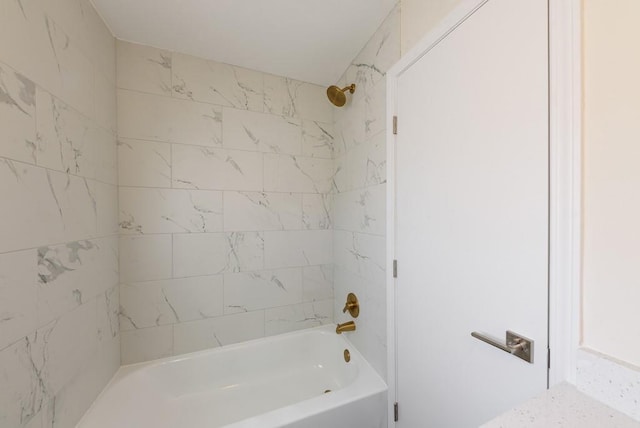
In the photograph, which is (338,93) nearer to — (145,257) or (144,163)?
(144,163)

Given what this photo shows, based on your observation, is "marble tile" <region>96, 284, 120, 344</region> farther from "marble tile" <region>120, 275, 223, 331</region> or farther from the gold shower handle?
the gold shower handle

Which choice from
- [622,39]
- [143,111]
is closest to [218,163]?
[143,111]

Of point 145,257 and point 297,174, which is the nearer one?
point 145,257

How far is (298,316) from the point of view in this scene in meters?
1.88

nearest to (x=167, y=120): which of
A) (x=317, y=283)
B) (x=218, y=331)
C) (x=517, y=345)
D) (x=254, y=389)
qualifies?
(x=218, y=331)

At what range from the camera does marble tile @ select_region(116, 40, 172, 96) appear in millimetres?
1456

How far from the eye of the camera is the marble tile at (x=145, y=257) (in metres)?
1.46

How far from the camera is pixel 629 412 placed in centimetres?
50

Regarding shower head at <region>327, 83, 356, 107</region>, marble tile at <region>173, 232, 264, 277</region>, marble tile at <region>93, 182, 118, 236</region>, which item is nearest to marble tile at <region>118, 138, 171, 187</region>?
marble tile at <region>93, 182, 118, 236</region>

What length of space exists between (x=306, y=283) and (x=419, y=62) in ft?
5.17

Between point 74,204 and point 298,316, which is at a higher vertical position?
point 74,204

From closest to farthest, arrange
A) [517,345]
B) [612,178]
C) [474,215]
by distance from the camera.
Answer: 1. [612,178]
2. [517,345]
3. [474,215]

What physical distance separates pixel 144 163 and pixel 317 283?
145cm

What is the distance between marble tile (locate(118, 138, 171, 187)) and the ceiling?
2.08 feet
